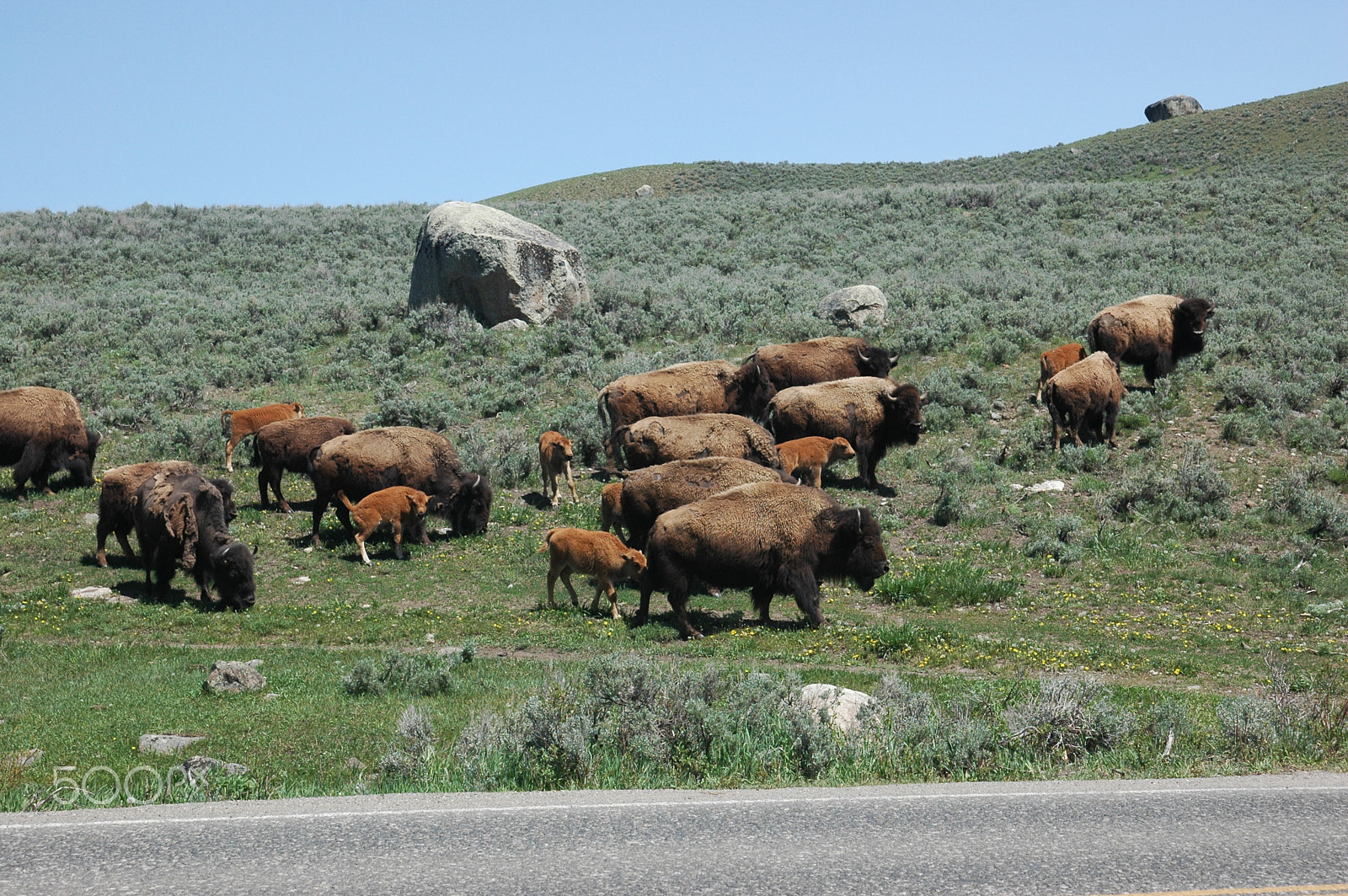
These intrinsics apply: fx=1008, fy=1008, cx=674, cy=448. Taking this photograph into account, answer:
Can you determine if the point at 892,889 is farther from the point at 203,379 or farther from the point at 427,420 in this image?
the point at 203,379

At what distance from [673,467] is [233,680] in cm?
647

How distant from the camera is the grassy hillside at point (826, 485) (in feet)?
27.3

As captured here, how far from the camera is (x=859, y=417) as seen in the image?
18453 mm

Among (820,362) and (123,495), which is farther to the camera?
(820,362)

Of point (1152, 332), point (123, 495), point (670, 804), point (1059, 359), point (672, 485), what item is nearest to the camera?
point (670, 804)

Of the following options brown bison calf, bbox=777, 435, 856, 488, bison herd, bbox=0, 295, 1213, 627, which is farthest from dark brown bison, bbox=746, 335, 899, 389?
brown bison calf, bbox=777, 435, 856, 488

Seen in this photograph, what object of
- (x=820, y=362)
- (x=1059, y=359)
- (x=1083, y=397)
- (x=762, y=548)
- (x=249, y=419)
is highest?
(x=820, y=362)

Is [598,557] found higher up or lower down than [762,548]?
lower down

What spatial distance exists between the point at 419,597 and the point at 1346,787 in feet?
35.1

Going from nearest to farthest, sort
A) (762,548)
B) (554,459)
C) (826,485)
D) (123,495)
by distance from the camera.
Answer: (762,548) < (123,495) < (554,459) < (826,485)

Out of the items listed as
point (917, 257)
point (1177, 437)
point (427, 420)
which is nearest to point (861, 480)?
point (1177, 437)

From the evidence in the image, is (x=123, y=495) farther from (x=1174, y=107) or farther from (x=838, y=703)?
(x=1174, y=107)

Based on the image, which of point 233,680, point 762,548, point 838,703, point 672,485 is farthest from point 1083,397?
point 233,680

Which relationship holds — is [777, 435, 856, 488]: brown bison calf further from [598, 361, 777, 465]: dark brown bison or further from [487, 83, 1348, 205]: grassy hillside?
[487, 83, 1348, 205]: grassy hillside
